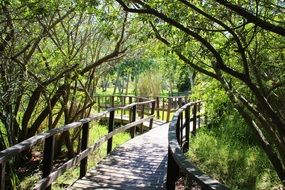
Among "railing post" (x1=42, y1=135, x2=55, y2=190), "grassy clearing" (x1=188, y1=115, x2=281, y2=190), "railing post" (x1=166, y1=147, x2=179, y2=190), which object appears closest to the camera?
"railing post" (x1=166, y1=147, x2=179, y2=190)

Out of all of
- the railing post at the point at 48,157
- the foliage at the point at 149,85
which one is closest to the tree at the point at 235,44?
the railing post at the point at 48,157

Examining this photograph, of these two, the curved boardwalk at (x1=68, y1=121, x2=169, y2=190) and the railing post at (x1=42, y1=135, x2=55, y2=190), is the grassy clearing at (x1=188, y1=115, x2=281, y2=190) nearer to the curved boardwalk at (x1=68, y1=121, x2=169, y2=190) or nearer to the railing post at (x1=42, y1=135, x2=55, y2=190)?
the curved boardwalk at (x1=68, y1=121, x2=169, y2=190)

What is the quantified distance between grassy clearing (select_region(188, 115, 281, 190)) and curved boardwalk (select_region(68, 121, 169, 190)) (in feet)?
3.27

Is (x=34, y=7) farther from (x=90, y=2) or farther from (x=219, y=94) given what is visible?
(x=219, y=94)

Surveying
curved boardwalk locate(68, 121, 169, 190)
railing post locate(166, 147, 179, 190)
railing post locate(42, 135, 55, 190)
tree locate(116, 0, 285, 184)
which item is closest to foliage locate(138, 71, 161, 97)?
curved boardwalk locate(68, 121, 169, 190)

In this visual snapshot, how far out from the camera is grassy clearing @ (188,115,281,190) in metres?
8.34

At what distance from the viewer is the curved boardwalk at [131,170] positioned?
619 centimetres

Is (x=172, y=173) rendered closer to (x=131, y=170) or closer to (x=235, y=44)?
(x=235, y=44)

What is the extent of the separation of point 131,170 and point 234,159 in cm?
328

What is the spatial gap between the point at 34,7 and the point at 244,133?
26.6ft

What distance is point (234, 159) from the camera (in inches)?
372

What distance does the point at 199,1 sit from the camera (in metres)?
5.87

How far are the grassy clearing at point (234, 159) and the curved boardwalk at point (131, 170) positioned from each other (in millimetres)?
995

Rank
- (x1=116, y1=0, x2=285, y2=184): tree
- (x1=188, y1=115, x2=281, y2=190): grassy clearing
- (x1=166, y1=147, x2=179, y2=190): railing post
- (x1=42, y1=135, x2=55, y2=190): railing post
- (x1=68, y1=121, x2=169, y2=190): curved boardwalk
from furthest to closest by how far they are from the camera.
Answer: (x1=188, y1=115, x2=281, y2=190): grassy clearing < (x1=68, y1=121, x2=169, y2=190): curved boardwalk < (x1=42, y1=135, x2=55, y2=190): railing post < (x1=116, y1=0, x2=285, y2=184): tree < (x1=166, y1=147, x2=179, y2=190): railing post
